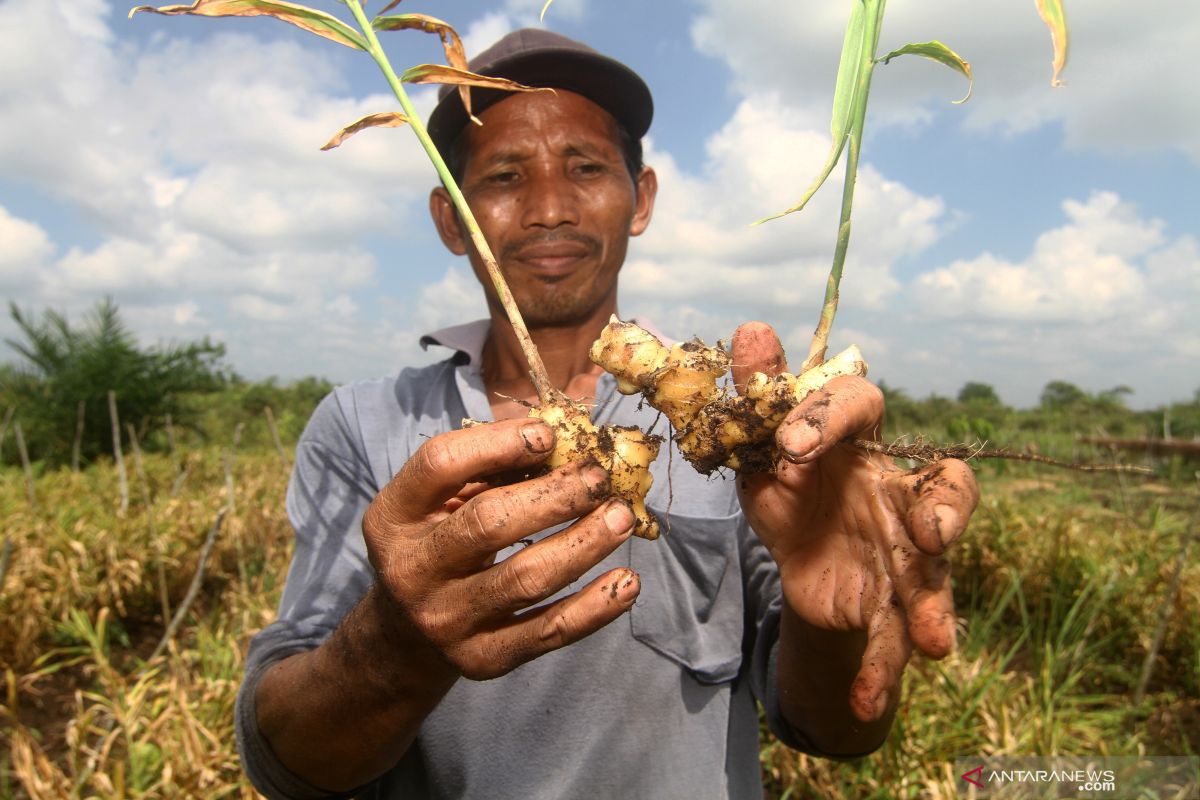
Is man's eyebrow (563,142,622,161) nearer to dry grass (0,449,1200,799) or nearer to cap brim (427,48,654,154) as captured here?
cap brim (427,48,654,154)

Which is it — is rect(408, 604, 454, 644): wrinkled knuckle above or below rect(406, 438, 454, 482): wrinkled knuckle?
below

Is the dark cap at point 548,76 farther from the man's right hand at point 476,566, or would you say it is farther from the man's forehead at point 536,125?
the man's right hand at point 476,566

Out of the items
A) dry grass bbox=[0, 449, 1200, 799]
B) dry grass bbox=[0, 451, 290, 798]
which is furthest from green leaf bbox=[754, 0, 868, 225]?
dry grass bbox=[0, 451, 290, 798]

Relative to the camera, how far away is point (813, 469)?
3.67ft

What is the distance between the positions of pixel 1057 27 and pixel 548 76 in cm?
114

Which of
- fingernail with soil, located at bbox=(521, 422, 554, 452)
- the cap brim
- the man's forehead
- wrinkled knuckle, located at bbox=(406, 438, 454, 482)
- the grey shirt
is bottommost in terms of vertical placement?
the grey shirt

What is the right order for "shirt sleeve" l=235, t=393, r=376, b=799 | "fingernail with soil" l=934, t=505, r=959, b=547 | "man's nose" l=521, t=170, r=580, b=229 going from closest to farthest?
"fingernail with soil" l=934, t=505, r=959, b=547
"shirt sleeve" l=235, t=393, r=376, b=799
"man's nose" l=521, t=170, r=580, b=229

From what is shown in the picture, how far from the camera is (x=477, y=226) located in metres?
1.25

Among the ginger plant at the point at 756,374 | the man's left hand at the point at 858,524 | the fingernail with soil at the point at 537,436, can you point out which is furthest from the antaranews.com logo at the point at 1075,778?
the fingernail with soil at the point at 537,436

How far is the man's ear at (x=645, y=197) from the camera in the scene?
7.02ft

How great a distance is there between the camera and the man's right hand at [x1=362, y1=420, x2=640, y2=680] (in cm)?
94

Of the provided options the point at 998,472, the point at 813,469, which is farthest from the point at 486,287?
the point at 998,472

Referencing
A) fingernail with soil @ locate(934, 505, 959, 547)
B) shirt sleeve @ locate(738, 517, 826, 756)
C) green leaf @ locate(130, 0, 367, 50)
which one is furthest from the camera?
shirt sleeve @ locate(738, 517, 826, 756)

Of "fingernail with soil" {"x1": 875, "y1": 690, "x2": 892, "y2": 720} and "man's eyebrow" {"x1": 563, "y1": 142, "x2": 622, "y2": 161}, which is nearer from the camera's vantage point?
"fingernail with soil" {"x1": 875, "y1": 690, "x2": 892, "y2": 720}
